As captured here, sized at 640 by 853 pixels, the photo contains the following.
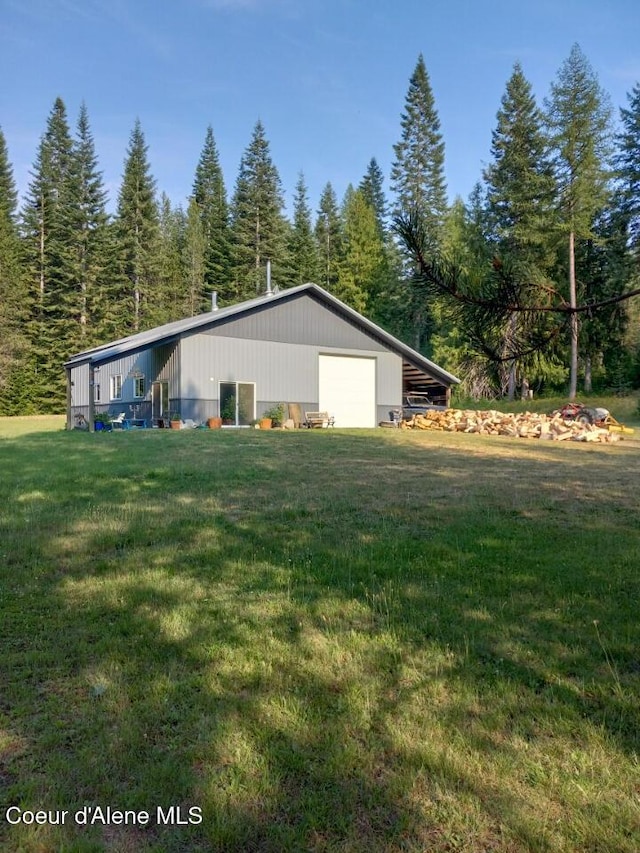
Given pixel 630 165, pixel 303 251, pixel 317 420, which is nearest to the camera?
pixel 317 420

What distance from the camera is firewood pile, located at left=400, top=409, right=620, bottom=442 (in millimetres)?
15984

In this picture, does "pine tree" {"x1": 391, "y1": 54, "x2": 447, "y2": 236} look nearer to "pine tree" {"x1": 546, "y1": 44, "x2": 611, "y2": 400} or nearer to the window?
"pine tree" {"x1": 546, "y1": 44, "x2": 611, "y2": 400}

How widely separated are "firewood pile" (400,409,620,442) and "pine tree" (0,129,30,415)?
27011 millimetres

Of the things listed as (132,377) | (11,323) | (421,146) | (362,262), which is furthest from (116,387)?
(421,146)

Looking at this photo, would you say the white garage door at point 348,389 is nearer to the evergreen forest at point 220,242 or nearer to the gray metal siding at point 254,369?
the gray metal siding at point 254,369

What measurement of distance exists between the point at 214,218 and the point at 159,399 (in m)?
30.1

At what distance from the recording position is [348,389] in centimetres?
2439

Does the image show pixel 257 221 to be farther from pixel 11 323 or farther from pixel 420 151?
pixel 11 323

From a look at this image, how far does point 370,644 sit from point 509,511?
347 cm

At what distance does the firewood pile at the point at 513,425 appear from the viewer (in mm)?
15984

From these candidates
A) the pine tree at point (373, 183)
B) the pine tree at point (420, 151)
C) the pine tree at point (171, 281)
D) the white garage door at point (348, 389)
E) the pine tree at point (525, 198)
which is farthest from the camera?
the pine tree at point (373, 183)

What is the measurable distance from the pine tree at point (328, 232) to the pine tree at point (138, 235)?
1329 centimetres

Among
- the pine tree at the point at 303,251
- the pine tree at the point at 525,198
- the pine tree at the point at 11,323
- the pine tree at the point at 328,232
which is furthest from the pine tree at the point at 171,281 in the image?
the pine tree at the point at 525,198

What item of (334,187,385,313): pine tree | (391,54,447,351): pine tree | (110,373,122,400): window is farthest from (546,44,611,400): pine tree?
(110,373,122,400): window
